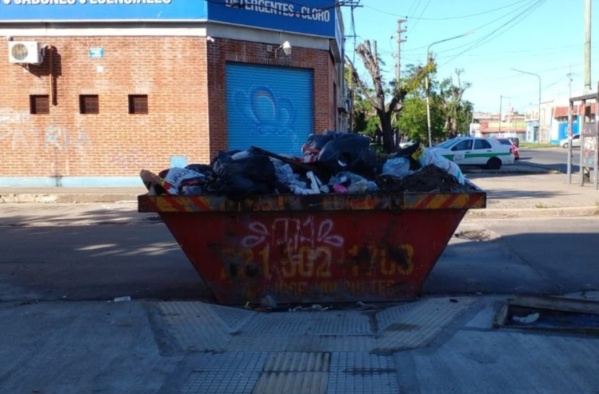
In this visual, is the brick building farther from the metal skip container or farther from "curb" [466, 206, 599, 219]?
the metal skip container

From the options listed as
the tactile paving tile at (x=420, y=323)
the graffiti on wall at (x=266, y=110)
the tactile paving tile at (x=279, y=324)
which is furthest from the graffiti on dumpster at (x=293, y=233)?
the graffiti on wall at (x=266, y=110)

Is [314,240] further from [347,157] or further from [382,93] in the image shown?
[382,93]

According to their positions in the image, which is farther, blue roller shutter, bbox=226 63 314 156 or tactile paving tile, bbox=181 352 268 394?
blue roller shutter, bbox=226 63 314 156

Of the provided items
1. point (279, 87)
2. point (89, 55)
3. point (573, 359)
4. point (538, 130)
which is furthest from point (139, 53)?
point (538, 130)

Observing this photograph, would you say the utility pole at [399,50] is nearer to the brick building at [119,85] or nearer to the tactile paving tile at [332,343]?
the brick building at [119,85]

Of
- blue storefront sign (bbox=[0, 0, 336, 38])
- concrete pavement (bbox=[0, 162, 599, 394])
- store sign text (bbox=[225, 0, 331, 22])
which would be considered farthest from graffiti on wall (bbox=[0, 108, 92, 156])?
concrete pavement (bbox=[0, 162, 599, 394])

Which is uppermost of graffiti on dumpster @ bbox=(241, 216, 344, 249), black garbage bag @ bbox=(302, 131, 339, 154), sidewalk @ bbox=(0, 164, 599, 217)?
black garbage bag @ bbox=(302, 131, 339, 154)

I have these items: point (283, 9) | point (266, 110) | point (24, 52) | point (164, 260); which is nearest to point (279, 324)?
point (164, 260)

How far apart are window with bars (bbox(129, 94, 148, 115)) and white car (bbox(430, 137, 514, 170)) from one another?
1576 cm

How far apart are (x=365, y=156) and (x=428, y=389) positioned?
2996mm

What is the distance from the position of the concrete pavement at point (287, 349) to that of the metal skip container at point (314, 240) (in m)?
0.23

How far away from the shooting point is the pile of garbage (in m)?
6.70

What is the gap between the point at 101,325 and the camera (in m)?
6.43

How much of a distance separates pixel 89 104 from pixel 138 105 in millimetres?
1333
